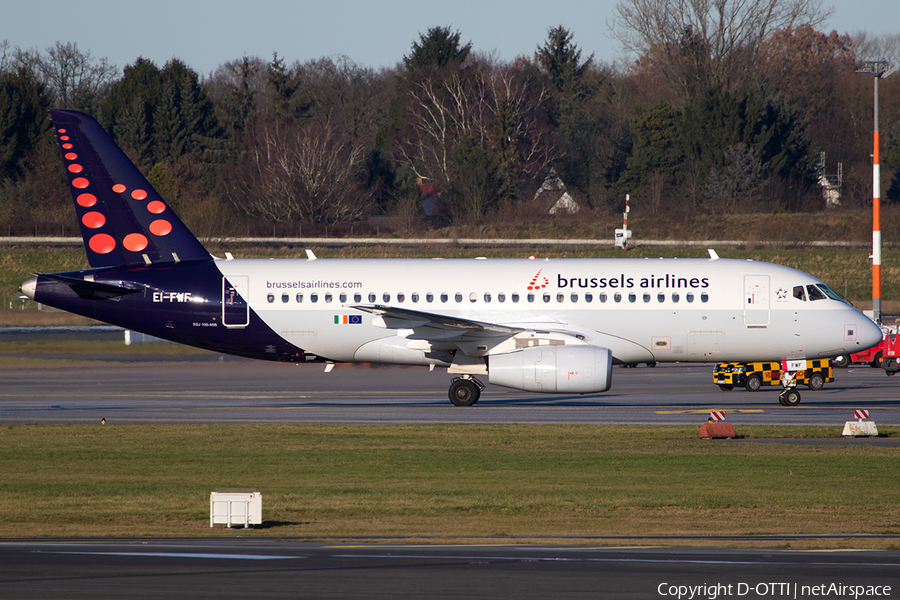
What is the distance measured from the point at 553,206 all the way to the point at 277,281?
3194 inches

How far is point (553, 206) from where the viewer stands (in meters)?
108

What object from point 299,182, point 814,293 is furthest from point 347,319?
point 299,182

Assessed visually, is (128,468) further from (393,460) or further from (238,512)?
(238,512)

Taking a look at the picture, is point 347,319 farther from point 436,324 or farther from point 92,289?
point 92,289

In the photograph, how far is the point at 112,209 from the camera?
29.7 metres

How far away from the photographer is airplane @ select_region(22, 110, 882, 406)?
1123 inches

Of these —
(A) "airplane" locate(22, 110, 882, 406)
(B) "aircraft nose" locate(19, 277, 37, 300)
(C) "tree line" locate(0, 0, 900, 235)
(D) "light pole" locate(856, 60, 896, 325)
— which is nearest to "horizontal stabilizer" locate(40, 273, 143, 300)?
(A) "airplane" locate(22, 110, 882, 406)

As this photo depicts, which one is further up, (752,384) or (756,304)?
(756,304)

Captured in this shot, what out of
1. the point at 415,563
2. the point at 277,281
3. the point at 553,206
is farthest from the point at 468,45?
the point at 415,563

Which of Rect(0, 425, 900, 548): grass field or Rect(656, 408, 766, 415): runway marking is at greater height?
Rect(656, 408, 766, 415): runway marking

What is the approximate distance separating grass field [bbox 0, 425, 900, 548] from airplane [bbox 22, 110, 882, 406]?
499 centimetres

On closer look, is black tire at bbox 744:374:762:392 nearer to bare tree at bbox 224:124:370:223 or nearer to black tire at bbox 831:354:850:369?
black tire at bbox 831:354:850:369

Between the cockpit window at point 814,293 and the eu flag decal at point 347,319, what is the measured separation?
13071 millimetres

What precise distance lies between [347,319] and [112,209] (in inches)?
309
